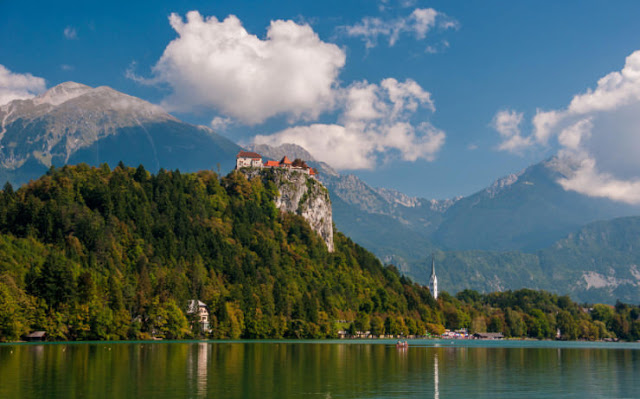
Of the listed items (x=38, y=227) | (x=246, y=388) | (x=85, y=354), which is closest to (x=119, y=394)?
(x=246, y=388)

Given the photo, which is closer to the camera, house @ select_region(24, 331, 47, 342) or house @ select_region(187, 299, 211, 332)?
house @ select_region(24, 331, 47, 342)

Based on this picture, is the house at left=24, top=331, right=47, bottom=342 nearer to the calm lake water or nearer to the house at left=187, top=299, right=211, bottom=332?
the calm lake water

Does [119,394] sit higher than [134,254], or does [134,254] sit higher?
[134,254]

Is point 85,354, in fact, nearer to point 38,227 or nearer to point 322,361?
point 322,361

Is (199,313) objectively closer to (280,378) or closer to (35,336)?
(35,336)

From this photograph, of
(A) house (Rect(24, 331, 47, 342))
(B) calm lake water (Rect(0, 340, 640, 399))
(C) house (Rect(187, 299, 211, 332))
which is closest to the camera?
(B) calm lake water (Rect(0, 340, 640, 399))

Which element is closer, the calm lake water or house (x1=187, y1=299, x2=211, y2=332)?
the calm lake water

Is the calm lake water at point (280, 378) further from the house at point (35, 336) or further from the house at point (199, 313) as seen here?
the house at point (199, 313)

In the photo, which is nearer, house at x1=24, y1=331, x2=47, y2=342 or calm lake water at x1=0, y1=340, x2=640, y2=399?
calm lake water at x1=0, y1=340, x2=640, y2=399

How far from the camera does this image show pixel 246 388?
188 ft

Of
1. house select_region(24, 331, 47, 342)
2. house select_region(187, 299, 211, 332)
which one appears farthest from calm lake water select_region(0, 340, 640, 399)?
house select_region(187, 299, 211, 332)

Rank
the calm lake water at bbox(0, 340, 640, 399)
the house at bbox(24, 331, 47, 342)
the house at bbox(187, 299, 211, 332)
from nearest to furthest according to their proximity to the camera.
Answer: the calm lake water at bbox(0, 340, 640, 399) < the house at bbox(24, 331, 47, 342) < the house at bbox(187, 299, 211, 332)

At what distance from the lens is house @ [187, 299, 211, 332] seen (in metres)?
171

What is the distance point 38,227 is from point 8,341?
55.0m
